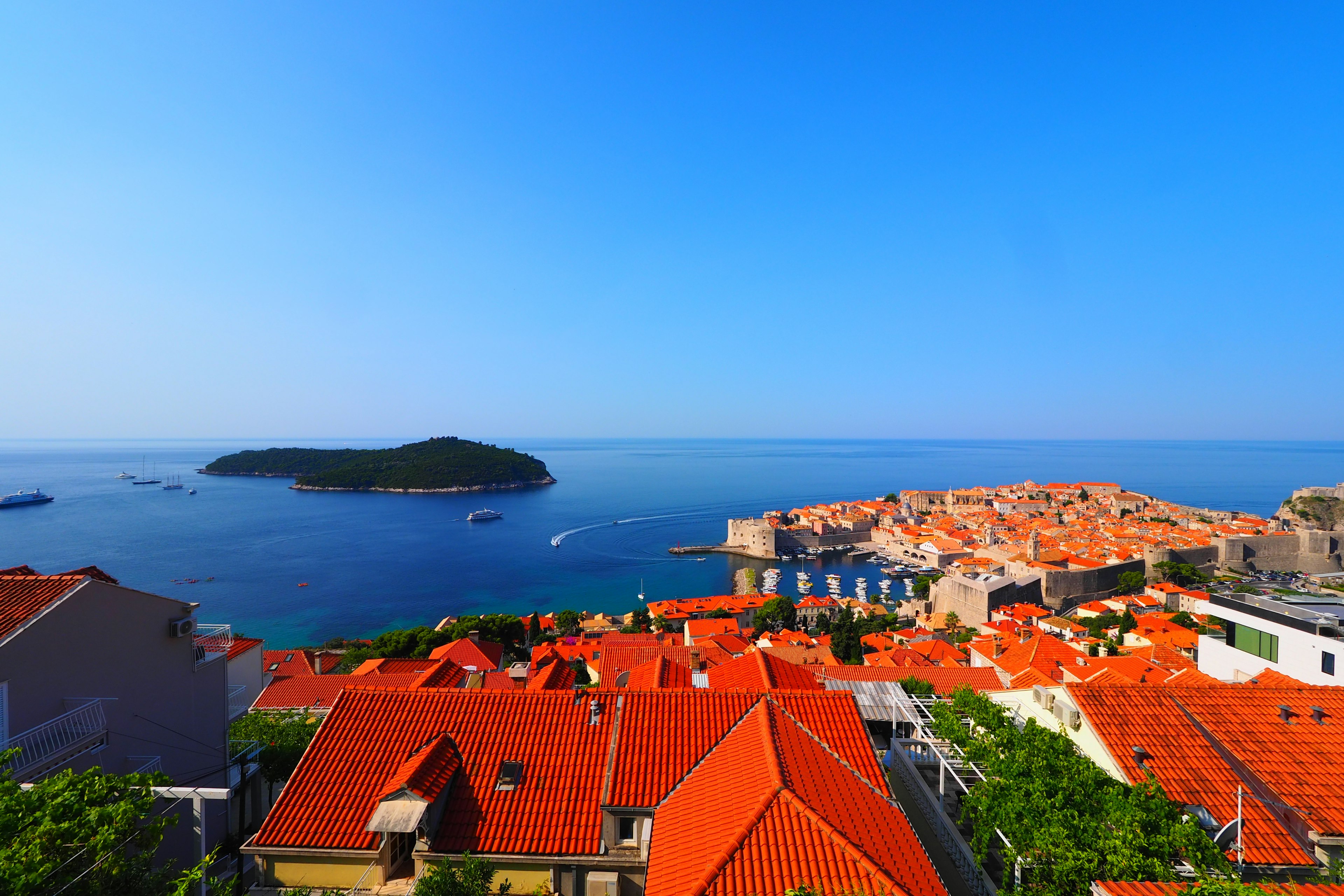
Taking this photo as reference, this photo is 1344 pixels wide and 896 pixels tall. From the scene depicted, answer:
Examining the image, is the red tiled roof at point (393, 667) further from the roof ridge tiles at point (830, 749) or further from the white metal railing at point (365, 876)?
Result: the roof ridge tiles at point (830, 749)

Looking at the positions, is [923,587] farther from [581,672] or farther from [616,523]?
[616,523]

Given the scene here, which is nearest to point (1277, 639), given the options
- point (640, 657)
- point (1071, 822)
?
point (1071, 822)

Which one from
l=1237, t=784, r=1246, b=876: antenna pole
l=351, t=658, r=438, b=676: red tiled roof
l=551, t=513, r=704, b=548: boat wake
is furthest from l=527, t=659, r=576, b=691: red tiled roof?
l=551, t=513, r=704, b=548: boat wake

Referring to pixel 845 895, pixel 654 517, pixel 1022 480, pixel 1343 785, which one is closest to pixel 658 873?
pixel 845 895

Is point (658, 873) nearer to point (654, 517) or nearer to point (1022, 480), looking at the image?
point (654, 517)

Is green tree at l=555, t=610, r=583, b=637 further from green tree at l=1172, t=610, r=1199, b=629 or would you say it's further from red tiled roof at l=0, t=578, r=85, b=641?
red tiled roof at l=0, t=578, r=85, b=641

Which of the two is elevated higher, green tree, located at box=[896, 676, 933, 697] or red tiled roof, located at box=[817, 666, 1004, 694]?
green tree, located at box=[896, 676, 933, 697]
